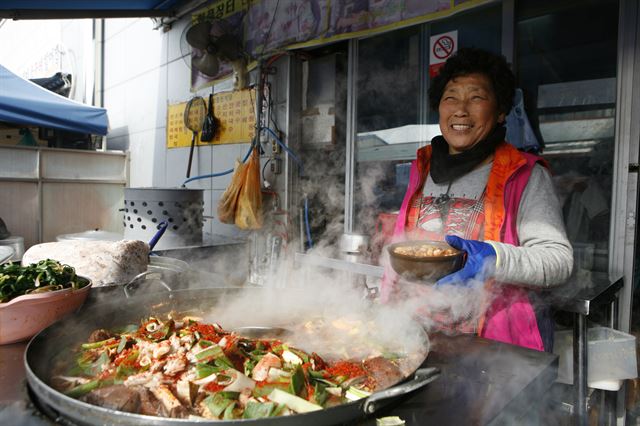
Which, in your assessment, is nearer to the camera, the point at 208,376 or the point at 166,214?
the point at 208,376

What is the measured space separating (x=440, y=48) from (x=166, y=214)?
107 inches

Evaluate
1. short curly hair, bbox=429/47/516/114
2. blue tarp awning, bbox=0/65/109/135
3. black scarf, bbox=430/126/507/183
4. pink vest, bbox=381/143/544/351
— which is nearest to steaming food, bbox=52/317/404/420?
pink vest, bbox=381/143/544/351

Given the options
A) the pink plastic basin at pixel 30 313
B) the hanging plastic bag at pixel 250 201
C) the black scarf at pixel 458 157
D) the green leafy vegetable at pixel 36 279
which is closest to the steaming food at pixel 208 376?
the pink plastic basin at pixel 30 313

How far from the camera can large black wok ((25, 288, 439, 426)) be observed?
82 centimetres

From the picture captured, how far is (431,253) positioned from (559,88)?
6.72ft

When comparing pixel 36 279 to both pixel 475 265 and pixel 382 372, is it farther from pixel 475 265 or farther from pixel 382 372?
pixel 475 265

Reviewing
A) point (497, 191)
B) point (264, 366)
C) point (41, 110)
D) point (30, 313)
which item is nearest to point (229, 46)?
point (41, 110)

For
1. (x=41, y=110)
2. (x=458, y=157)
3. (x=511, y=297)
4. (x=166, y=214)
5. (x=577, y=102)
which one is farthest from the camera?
(x=41, y=110)

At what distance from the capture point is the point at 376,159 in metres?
4.00

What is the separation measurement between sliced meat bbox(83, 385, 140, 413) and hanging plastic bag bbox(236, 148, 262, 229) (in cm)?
316

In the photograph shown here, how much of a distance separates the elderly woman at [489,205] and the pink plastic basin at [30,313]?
1348 millimetres

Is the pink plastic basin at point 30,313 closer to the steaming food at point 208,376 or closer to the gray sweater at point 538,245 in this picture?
the steaming food at point 208,376

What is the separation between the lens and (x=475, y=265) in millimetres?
1577

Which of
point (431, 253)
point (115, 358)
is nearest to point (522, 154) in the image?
point (431, 253)
